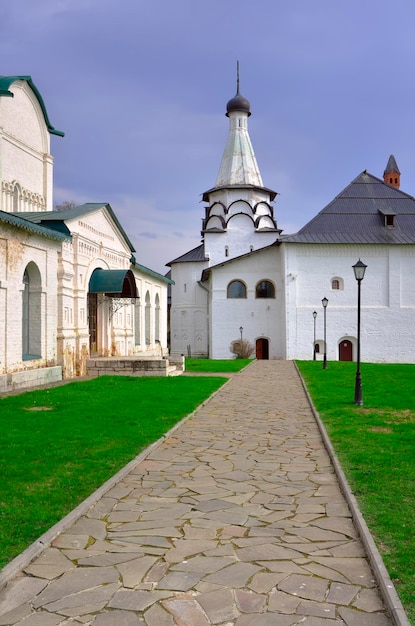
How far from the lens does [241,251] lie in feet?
150

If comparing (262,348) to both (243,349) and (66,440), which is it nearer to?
(243,349)

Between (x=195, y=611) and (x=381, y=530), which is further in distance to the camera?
(x=381, y=530)

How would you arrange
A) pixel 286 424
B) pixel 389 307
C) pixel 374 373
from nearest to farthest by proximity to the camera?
pixel 286 424
pixel 374 373
pixel 389 307

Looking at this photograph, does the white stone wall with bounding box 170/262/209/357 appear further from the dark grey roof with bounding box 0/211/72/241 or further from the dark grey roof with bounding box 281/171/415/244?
the dark grey roof with bounding box 0/211/72/241


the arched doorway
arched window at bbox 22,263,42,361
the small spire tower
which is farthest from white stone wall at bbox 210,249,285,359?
the small spire tower

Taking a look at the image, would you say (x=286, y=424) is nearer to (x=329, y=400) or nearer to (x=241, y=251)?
(x=329, y=400)

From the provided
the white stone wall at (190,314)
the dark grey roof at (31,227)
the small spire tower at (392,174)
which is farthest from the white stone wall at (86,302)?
the small spire tower at (392,174)

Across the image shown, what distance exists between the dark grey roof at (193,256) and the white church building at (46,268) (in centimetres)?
2133

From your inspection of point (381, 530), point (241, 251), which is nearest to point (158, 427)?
point (381, 530)

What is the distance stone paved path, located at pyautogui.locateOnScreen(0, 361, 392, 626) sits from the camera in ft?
11.4

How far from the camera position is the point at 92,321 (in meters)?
22.0

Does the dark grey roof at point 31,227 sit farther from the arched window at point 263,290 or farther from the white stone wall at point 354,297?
the arched window at point 263,290

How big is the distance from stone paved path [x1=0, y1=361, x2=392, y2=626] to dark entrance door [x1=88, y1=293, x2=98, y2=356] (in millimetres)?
14817

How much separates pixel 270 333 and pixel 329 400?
25.4m
